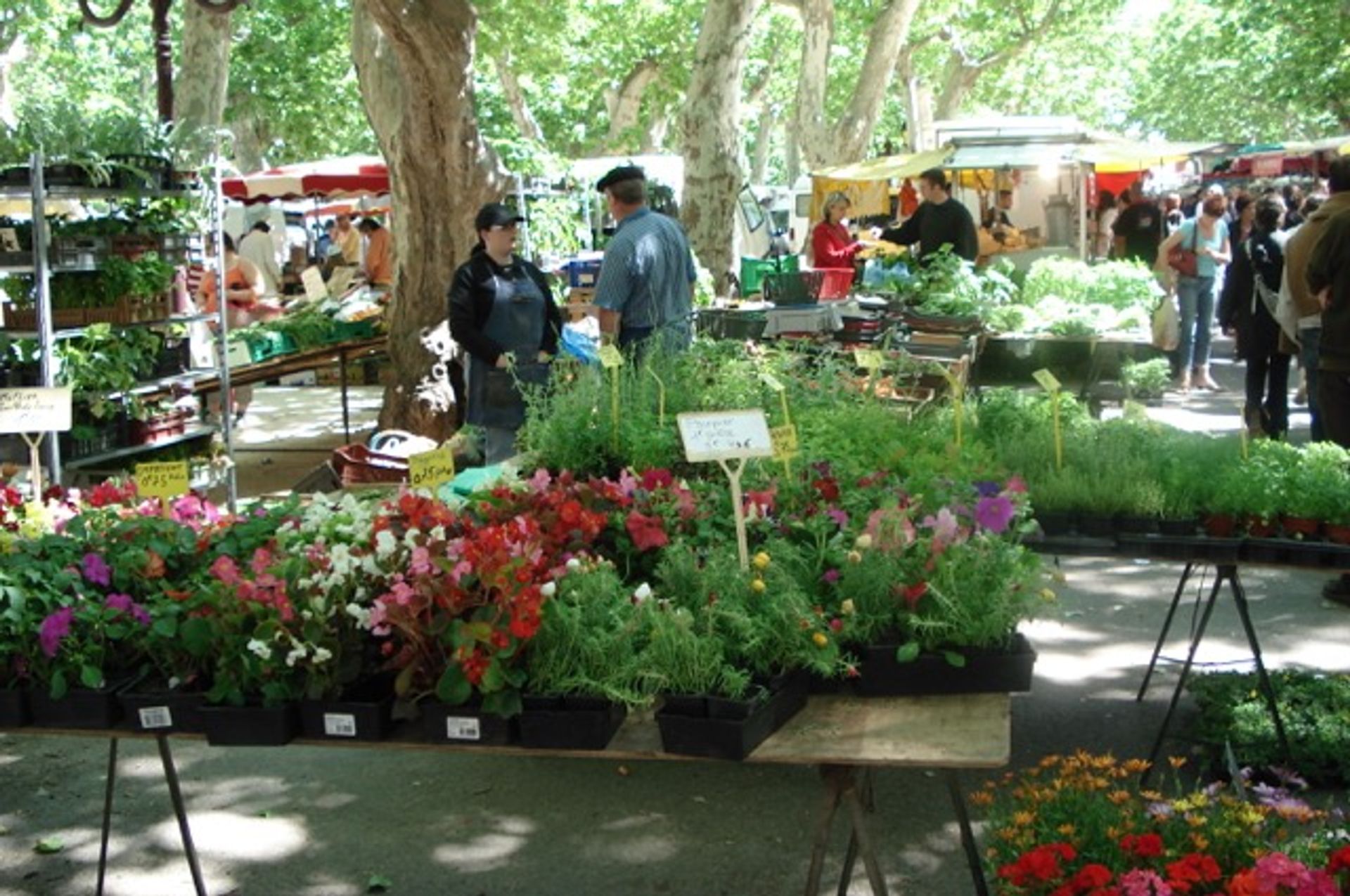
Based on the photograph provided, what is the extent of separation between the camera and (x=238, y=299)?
14.0 m

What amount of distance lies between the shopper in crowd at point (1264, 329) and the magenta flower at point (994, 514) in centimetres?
646

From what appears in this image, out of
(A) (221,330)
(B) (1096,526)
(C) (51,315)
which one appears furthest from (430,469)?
(A) (221,330)

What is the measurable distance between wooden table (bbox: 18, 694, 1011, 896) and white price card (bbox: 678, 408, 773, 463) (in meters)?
0.62

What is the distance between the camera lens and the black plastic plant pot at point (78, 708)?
135 inches

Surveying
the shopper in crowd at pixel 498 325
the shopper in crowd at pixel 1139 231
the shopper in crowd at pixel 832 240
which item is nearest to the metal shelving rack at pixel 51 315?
the shopper in crowd at pixel 498 325

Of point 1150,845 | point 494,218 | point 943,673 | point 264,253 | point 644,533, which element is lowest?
point 1150,845

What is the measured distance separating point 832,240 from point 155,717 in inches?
420

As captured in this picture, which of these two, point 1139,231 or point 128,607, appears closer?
point 128,607

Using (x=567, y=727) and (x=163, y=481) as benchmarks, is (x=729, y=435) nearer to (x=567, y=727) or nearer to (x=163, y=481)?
(x=567, y=727)

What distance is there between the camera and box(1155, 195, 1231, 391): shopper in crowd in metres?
13.5

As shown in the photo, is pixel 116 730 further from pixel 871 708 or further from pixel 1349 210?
pixel 1349 210

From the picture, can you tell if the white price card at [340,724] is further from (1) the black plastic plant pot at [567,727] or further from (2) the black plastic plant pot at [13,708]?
(2) the black plastic plant pot at [13,708]

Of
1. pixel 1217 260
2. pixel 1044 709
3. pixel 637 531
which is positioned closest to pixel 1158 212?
pixel 1217 260

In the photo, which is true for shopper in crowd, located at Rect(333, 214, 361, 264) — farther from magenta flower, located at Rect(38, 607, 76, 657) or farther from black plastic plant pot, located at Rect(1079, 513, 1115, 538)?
magenta flower, located at Rect(38, 607, 76, 657)
